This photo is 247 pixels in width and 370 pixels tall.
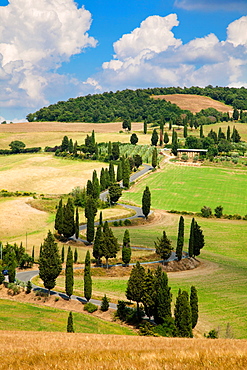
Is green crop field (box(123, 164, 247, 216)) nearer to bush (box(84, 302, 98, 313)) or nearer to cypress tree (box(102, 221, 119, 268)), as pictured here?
cypress tree (box(102, 221, 119, 268))

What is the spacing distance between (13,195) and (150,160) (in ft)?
224

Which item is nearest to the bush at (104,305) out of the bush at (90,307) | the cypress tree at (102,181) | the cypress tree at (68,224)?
the bush at (90,307)

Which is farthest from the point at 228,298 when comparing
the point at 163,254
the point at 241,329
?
the point at 163,254

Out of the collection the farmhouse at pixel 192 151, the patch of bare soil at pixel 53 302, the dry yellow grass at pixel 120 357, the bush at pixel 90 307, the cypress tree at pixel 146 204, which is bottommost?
the patch of bare soil at pixel 53 302

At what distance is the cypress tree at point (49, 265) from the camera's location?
2509 inches

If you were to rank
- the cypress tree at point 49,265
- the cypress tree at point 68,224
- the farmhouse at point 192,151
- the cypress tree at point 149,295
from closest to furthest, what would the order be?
1. the cypress tree at point 149,295
2. the cypress tree at point 49,265
3. the cypress tree at point 68,224
4. the farmhouse at point 192,151

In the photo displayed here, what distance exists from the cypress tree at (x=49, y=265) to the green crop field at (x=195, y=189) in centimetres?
6186

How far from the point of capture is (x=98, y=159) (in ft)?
593

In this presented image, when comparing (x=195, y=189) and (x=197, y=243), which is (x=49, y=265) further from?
(x=195, y=189)

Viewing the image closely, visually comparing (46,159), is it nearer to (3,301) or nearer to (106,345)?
(3,301)

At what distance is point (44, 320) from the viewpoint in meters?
51.2

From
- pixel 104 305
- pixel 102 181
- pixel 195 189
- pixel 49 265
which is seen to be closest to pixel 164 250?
pixel 104 305

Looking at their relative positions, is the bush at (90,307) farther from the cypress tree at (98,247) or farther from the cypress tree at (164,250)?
the cypress tree at (164,250)

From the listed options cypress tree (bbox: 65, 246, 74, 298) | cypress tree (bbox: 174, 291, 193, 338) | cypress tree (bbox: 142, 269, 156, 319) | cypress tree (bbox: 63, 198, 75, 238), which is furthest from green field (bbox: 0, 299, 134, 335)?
cypress tree (bbox: 63, 198, 75, 238)
